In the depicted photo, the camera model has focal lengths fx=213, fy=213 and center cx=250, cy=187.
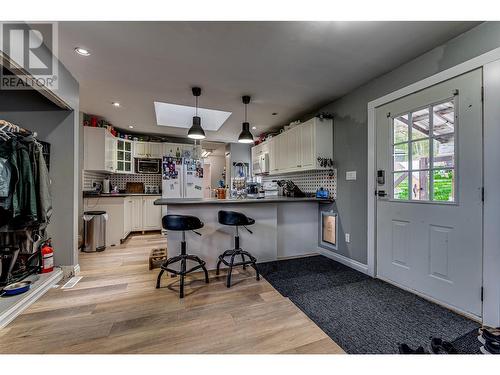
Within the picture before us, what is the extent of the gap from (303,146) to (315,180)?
667mm

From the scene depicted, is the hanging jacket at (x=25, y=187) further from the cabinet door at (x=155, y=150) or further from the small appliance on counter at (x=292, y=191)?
the cabinet door at (x=155, y=150)

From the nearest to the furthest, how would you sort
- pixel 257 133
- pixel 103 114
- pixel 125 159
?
pixel 103 114, pixel 125 159, pixel 257 133

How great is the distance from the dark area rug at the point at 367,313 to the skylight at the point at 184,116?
10.2ft

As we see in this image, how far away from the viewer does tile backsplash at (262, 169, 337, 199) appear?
3.39 meters

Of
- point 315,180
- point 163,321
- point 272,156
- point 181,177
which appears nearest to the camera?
point 163,321

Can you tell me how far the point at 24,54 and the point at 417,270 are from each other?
415 centimetres

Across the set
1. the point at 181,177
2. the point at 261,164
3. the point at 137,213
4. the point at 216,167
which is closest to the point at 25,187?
the point at 181,177

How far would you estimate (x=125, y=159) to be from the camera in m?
5.05

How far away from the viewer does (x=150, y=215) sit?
199 inches

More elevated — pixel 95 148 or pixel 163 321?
pixel 95 148

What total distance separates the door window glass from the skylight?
2.73 meters

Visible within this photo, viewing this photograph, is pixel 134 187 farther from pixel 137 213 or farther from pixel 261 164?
pixel 261 164
